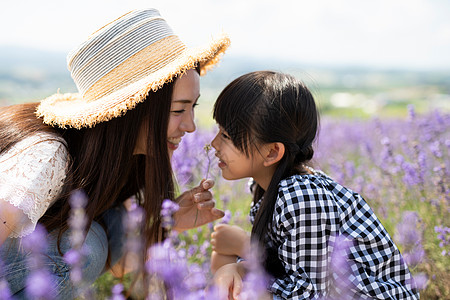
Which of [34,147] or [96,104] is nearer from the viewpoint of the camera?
[34,147]

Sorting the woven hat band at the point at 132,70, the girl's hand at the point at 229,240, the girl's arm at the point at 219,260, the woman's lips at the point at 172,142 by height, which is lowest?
the girl's arm at the point at 219,260

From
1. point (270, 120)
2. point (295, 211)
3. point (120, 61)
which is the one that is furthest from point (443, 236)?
point (120, 61)

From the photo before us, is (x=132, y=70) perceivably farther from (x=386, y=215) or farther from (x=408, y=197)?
(x=408, y=197)

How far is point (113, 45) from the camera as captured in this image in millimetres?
1845

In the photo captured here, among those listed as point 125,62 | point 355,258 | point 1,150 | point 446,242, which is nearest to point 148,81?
point 125,62

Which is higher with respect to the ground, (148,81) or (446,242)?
(148,81)

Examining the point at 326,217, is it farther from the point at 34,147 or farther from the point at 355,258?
the point at 34,147

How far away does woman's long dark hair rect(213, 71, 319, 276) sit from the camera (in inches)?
68.8

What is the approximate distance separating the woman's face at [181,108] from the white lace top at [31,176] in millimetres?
380

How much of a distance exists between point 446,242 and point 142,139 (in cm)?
132

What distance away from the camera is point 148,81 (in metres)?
1.75

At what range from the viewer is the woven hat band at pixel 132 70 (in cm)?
186

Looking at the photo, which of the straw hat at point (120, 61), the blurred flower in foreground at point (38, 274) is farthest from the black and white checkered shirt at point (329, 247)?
the blurred flower in foreground at point (38, 274)

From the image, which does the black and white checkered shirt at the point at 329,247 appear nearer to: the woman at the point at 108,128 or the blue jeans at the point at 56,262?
the woman at the point at 108,128
